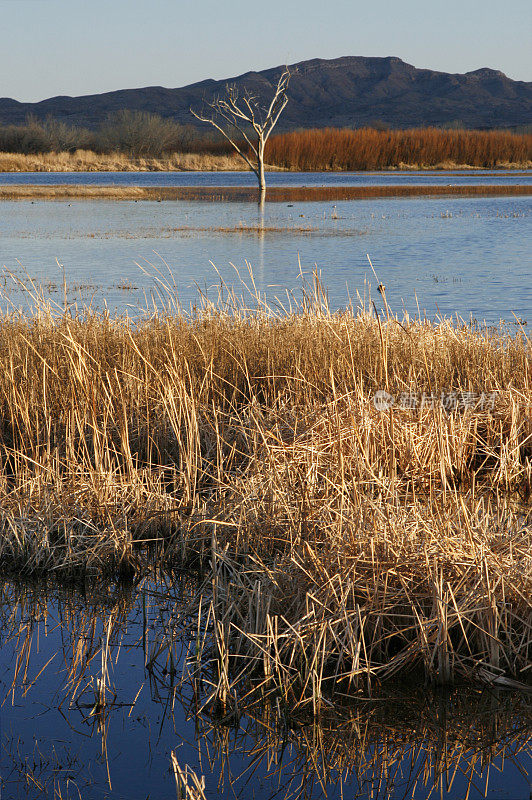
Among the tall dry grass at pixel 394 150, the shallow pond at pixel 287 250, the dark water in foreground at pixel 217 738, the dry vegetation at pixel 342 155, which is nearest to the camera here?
the dark water in foreground at pixel 217 738

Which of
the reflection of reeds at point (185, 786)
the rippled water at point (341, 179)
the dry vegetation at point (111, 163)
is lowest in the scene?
the reflection of reeds at point (185, 786)

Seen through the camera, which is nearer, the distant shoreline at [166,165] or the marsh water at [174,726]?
the marsh water at [174,726]

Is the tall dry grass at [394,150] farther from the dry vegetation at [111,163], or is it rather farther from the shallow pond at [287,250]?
the shallow pond at [287,250]

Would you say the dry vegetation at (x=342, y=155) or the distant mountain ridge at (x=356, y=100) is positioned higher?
the distant mountain ridge at (x=356, y=100)

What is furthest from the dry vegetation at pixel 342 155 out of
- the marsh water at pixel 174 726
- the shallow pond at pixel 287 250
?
the marsh water at pixel 174 726

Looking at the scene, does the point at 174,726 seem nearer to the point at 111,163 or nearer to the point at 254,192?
the point at 254,192

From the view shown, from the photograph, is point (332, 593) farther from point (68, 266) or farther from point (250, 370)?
point (68, 266)

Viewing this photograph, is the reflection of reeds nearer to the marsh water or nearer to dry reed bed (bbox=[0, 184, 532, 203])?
the marsh water

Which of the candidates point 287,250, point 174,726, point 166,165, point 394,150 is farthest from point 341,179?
point 174,726

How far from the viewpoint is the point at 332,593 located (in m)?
3.04

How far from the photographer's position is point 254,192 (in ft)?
123

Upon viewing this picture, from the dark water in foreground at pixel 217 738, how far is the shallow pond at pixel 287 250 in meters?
3.87

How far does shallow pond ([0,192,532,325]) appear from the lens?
11.8 m

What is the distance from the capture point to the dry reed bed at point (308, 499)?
2.97 meters
